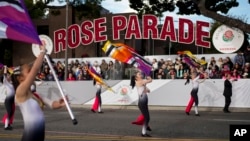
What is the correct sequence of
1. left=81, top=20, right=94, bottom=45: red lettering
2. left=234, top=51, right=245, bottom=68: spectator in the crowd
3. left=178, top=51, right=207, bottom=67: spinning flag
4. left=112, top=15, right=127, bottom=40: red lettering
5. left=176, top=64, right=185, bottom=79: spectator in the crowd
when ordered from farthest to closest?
1. left=81, top=20, right=94, bottom=45: red lettering
2. left=112, top=15, right=127, bottom=40: red lettering
3. left=176, top=64, right=185, bottom=79: spectator in the crowd
4. left=234, top=51, right=245, bottom=68: spectator in the crowd
5. left=178, top=51, right=207, bottom=67: spinning flag

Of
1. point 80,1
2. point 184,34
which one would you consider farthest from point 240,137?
point 80,1

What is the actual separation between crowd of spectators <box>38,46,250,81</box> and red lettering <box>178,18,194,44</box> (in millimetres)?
1980

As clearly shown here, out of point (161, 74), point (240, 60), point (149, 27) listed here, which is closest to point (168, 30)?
point (149, 27)

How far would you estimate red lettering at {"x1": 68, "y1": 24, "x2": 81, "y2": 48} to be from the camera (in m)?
28.5

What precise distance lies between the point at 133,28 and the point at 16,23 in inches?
791

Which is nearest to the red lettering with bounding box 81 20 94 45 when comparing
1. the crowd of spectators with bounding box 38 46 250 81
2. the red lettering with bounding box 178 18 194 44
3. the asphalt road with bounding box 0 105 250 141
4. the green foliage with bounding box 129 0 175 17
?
the crowd of spectators with bounding box 38 46 250 81

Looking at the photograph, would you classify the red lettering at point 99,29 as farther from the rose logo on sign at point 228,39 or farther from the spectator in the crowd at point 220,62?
the spectator in the crowd at point 220,62

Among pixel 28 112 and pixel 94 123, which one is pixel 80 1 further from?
pixel 28 112

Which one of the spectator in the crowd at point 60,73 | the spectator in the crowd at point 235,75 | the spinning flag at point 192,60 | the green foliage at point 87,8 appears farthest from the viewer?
the green foliage at point 87,8

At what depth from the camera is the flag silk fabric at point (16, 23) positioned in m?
6.32

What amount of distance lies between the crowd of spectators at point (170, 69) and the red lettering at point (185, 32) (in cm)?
198

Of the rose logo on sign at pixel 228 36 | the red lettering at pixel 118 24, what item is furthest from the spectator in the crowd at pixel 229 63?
the red lettering at pixel 118 24

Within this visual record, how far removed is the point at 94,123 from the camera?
1466 centimetres

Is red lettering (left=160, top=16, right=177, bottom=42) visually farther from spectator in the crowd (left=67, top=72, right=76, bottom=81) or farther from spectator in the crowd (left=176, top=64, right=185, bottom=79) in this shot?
spectator in the crowd (left=67, top=72, right=76, bottom=81)
